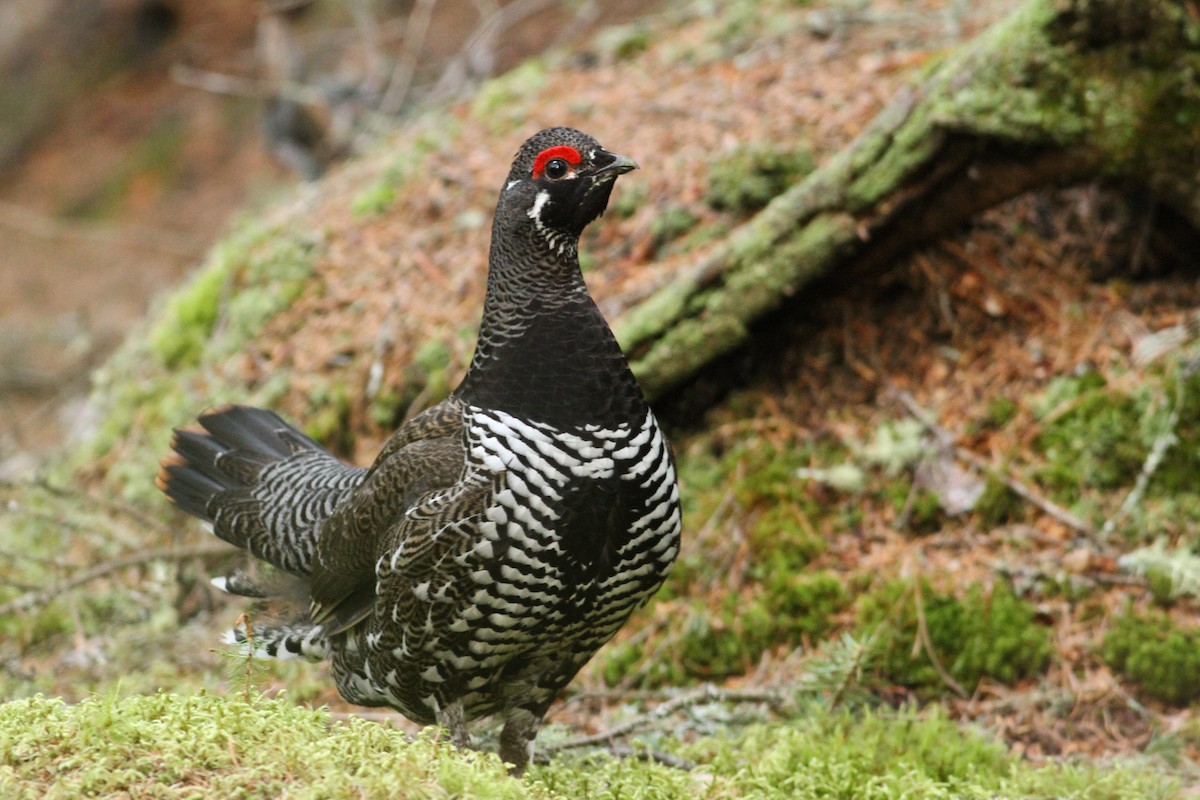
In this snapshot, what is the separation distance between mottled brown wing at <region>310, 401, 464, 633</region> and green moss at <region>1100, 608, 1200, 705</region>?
2.80 metres

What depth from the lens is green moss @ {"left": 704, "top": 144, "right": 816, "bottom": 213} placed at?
20.3ft

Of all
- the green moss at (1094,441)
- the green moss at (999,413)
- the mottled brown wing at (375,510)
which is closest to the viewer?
the mottled brown wing at (375,510)

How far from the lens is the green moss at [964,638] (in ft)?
15.7

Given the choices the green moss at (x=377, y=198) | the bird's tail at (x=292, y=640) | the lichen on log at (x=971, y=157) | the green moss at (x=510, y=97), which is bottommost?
the bird's tail at (x=292, y=640)

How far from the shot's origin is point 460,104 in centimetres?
895

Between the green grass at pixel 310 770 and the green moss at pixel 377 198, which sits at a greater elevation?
the green moss at pixel 377 198

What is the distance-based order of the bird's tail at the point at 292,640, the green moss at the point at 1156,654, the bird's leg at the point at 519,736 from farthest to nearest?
the green moss at the point at 1156,654, the bird's tail at the point at 292,640, the bird's leg at the point at 519,736

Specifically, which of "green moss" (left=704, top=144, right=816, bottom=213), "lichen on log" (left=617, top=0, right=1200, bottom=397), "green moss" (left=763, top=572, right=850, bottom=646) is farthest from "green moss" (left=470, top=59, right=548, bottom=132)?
"green moss" (left=763, top=572, right=850, bottom=646)

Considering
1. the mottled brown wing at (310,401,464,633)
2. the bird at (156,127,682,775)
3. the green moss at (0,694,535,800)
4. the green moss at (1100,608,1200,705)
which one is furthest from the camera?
the green moss at (1100,608,1200,705)

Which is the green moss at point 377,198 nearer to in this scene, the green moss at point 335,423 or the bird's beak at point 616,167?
the green moss at point 335,423

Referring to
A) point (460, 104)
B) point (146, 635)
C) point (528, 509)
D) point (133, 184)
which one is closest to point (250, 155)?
point (133, 184)

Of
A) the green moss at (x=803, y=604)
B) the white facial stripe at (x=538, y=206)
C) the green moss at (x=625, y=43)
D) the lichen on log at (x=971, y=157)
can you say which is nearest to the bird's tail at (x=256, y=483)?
the white facial stripe at (x=538, y=206)

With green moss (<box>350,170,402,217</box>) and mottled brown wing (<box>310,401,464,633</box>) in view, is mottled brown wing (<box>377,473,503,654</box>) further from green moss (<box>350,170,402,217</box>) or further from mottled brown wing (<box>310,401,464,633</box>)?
green moss (<box>350,170,402,217</box>)

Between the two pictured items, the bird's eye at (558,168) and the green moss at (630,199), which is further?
the green moss at (630,199)
